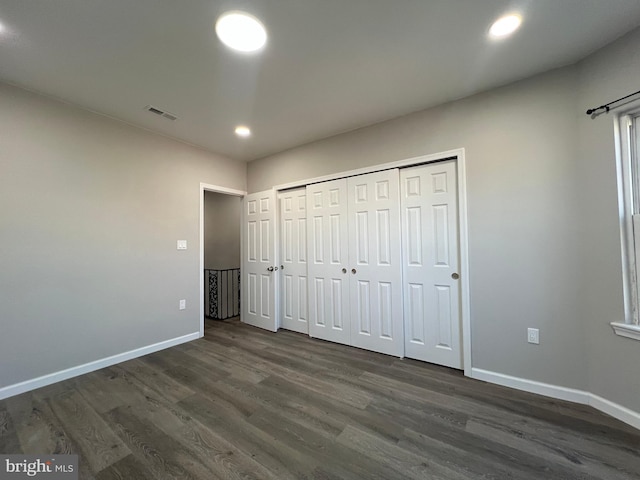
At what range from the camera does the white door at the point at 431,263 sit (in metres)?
2.47

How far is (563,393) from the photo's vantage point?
1.98m

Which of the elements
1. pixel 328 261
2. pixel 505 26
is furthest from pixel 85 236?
pixel 505 26

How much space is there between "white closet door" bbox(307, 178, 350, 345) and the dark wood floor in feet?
2.45

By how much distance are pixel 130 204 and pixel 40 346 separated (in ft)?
5.03

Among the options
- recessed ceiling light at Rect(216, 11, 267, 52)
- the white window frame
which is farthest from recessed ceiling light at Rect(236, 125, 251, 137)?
the white window frame

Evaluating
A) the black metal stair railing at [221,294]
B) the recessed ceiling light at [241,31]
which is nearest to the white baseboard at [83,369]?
the black metal stair railing at [221,294]

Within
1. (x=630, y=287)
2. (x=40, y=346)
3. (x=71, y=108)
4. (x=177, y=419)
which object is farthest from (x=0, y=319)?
(x=630, y=287)

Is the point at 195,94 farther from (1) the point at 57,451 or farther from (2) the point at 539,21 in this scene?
(1) the point at 57,451

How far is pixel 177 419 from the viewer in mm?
1824

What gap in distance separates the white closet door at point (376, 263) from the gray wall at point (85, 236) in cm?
220

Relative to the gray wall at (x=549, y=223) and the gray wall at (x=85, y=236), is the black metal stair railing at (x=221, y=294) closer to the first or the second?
the gray wall at (x=85, y=236)

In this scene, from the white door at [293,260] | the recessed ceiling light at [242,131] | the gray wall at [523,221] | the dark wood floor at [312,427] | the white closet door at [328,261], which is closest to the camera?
the dark wood floor at [312,427]

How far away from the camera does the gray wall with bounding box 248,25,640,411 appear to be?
1.80 metres

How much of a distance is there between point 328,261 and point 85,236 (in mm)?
2612
